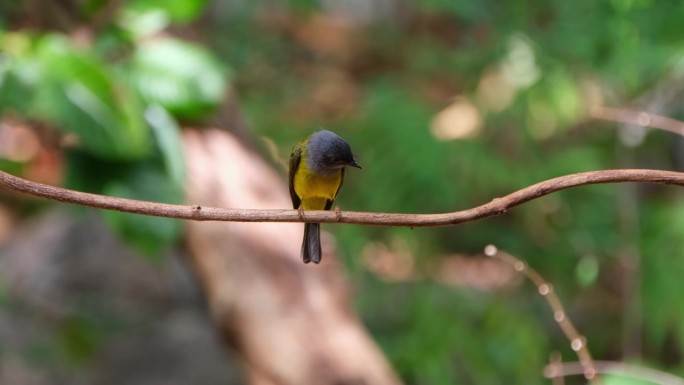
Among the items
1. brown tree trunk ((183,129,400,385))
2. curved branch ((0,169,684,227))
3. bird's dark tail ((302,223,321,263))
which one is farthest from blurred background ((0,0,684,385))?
curved branch ((0,169,684,227))

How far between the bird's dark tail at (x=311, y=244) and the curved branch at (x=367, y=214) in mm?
750

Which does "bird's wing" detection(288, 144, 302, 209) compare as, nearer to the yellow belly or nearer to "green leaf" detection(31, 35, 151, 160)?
the yellow belly

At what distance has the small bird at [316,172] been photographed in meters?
1.84

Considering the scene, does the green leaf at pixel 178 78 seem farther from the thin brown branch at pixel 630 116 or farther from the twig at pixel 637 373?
the twig at pixel 637 373

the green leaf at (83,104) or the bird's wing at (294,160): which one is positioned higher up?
the green leaf at (83,104)

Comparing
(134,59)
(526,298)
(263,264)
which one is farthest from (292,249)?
(526,298)

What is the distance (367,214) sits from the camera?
50.6 inches

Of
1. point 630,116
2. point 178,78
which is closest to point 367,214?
point 630,116

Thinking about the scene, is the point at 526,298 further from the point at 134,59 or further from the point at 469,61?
the point at 134,59

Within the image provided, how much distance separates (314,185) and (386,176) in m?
2.47

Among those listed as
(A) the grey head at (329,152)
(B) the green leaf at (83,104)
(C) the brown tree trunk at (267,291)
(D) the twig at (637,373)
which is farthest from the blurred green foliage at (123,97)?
(D) the twig at (637,373)

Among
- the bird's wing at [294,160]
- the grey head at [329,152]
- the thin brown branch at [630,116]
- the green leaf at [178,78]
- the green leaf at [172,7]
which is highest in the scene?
the green leaf at [172,7]

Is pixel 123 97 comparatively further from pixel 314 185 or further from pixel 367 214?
pixel 367 214

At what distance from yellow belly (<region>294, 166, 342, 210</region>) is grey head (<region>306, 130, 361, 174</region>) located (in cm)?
7
